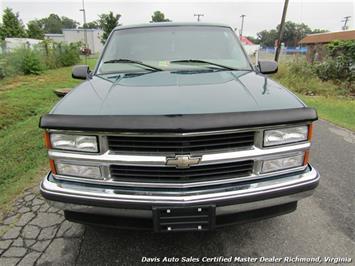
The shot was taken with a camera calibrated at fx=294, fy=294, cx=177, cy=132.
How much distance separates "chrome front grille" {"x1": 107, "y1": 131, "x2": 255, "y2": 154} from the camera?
188 centimetres

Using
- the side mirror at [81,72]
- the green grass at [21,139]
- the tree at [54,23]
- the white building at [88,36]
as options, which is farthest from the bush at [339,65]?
the tree at [54,23]

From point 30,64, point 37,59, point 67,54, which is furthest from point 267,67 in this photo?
point 67,54

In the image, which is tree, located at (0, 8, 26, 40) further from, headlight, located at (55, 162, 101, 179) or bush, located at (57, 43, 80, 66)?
headlight, located at (55, 162, 101, 179)

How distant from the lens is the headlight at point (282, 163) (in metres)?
2.07

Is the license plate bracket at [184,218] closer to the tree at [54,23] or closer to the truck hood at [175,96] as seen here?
the truck hood at [175,96]

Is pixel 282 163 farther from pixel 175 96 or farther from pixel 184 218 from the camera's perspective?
pixel 175 96

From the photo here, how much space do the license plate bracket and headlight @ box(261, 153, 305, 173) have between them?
0.48m

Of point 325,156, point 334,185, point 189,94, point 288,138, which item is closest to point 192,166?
point 189,94

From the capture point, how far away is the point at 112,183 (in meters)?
2.03

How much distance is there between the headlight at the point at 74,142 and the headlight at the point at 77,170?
127mm

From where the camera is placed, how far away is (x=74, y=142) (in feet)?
6.53

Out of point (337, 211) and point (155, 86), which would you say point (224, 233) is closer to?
point (337, 211)

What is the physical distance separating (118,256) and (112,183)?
779 millimetres

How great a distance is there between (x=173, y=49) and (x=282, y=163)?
72.5 inches
